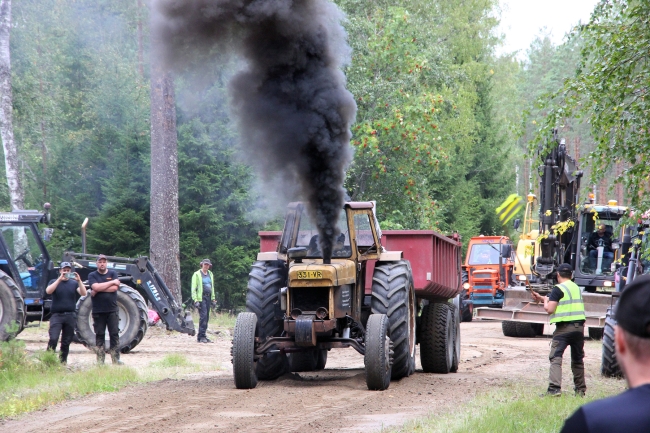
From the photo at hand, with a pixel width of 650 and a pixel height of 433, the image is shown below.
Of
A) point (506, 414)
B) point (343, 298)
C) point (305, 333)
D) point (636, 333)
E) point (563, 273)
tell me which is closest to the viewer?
point (636, 333)

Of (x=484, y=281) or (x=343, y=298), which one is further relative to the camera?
(x=484, y=281)

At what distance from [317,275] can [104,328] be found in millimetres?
4640

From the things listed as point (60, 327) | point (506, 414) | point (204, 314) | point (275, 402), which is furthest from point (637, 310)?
point (204, 314)

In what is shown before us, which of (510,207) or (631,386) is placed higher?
(510,207)

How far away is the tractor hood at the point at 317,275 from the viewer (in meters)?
10.5

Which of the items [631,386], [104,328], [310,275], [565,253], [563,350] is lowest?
[104,328]

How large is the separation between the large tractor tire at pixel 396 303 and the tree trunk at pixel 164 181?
948 centimetres

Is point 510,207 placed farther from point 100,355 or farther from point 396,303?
point 396,303

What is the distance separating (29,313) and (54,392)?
22.3 ft

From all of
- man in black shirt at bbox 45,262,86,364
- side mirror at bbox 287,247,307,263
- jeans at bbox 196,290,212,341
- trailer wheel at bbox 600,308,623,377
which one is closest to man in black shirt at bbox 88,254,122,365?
man in black shirt at bbox 45,262,86,364

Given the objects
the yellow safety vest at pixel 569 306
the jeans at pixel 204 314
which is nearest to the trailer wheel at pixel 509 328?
the jeans at pixel 204 314

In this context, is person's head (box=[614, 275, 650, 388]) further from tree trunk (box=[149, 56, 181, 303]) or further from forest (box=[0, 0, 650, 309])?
forest (box=[0, 0, 650, 309])

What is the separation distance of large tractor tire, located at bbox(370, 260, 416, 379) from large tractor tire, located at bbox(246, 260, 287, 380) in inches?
47.1

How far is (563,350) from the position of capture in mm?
10406
